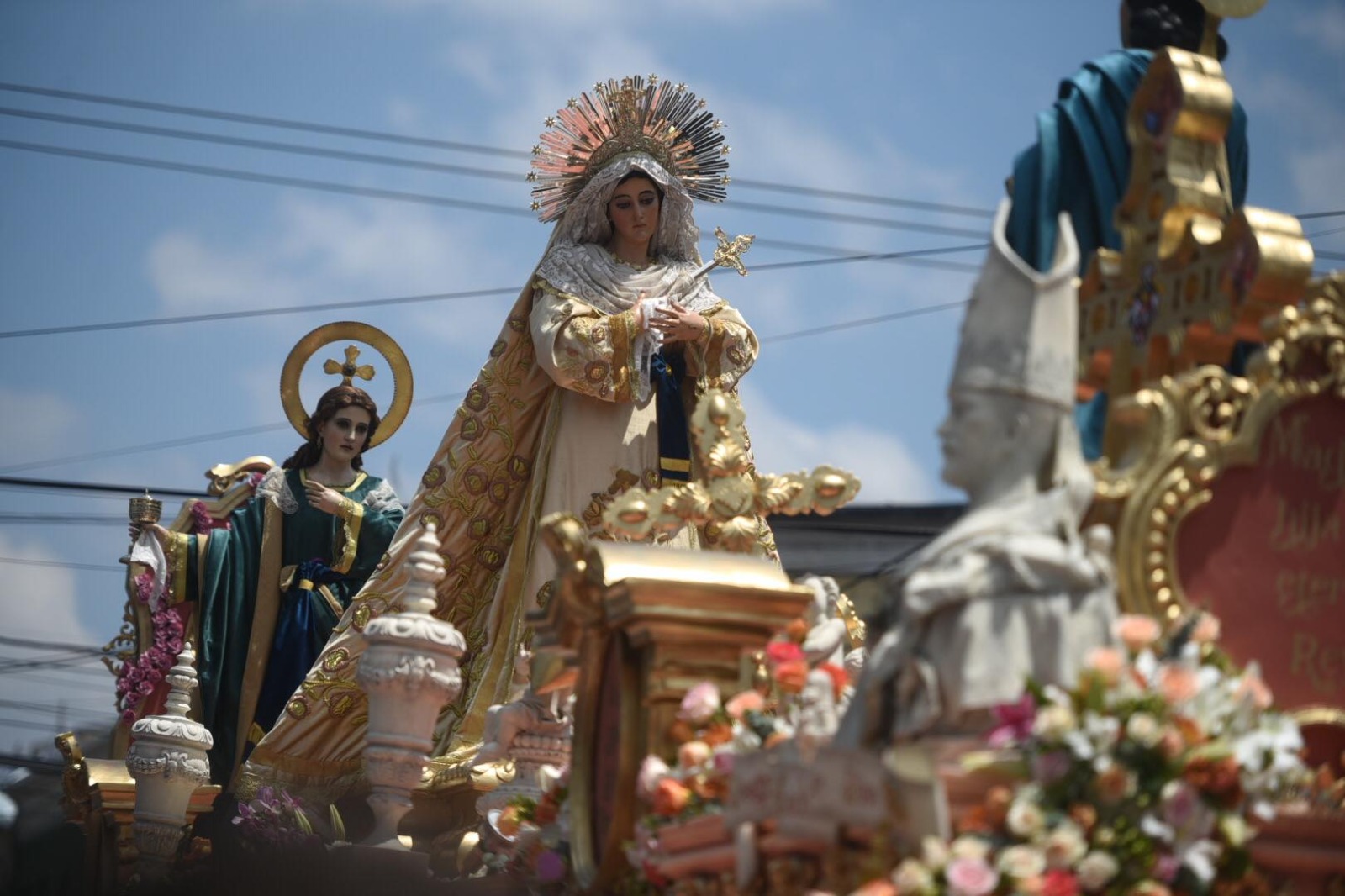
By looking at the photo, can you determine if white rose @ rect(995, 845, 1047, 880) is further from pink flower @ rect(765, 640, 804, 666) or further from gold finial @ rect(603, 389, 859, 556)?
gold finial @ rect(603, 389, 859, 556)

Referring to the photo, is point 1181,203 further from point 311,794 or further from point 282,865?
point 311,794

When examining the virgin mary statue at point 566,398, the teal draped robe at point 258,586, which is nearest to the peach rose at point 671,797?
the virgin mary statue at point 566,398

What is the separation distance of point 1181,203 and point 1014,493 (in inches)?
42.0

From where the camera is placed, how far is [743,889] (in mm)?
4320

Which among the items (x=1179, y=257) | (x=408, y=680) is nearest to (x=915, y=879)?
(x=1179, y=257)

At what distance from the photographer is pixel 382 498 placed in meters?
10.8

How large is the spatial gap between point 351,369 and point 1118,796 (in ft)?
26.5

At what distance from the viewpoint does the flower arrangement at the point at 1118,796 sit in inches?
146

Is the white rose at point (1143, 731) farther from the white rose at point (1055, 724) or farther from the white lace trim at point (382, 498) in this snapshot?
the white lace trim at point (382, 498)

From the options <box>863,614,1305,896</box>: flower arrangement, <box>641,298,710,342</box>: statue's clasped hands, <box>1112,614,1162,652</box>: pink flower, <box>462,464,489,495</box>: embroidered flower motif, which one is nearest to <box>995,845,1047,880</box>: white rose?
<box>863,614,1305,896</box>: flower arrangement

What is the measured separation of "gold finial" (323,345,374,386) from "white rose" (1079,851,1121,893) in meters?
8.04

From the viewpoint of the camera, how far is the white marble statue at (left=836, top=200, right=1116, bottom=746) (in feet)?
13.0

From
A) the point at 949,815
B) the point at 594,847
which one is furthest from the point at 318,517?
the point at 949,815

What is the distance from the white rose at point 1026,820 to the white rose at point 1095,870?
0.10 m
